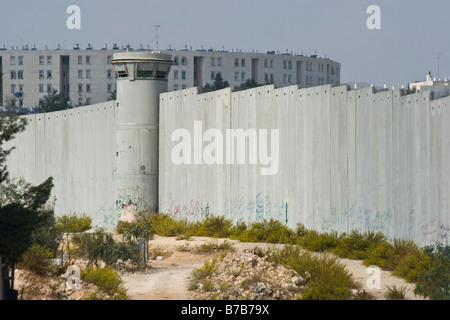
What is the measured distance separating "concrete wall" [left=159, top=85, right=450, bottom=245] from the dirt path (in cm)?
167

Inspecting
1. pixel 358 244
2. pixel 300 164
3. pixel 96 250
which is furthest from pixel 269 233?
pixel 96 250

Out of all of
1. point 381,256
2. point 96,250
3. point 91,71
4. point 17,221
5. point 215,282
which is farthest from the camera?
point 91,71

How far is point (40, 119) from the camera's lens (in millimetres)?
33688

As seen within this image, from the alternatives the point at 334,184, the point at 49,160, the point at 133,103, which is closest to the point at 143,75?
the point at 133,103

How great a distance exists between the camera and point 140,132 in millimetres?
29078

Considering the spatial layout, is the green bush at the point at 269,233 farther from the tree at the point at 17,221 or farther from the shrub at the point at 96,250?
the tree at the point at 17,221

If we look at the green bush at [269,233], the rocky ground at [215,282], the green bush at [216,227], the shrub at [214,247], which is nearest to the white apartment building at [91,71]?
the green bush at [216,227]

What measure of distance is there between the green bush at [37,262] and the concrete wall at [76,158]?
407 inches

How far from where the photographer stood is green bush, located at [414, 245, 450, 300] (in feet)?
54.2

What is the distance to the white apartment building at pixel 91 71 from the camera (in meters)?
127

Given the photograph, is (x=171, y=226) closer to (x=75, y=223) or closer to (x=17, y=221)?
(x=75, y=223)

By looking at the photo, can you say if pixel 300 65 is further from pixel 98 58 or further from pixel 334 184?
pixel 334 184

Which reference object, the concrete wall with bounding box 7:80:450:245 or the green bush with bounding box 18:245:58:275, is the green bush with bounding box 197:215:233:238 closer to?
the concrete wall with bounding box 7:80:450:245

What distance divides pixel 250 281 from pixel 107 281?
2.85m
